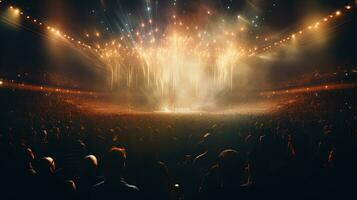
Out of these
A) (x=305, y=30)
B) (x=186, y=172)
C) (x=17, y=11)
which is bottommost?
(x=186, y=172)

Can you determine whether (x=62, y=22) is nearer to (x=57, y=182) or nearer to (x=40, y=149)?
(x=40, y=149)

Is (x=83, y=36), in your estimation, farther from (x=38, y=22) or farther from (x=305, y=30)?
(x=305, y=30)

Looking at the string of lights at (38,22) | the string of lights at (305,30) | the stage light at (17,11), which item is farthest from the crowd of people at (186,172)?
the string of lights at (38,22)

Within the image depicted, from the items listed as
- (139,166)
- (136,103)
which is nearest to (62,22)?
(136,103)

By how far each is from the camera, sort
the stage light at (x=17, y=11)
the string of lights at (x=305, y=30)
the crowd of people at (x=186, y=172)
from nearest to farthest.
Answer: the crowd of people at (x=186, y=172) → the string of lights at (x=305, y=30) → the stage light at (x=17, y=11)

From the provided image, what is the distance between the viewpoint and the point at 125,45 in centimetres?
4494

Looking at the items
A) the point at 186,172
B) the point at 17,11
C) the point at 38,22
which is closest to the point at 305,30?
the point at 38,22

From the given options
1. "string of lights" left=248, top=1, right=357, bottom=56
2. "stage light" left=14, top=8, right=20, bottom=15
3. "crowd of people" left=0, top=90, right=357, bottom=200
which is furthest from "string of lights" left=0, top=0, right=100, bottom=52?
"string of lights" left=248, top=1, right=357, bottom=56

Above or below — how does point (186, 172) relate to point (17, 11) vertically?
below

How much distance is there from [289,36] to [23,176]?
32288mm

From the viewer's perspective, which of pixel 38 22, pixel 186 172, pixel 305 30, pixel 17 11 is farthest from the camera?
pixel 305 30

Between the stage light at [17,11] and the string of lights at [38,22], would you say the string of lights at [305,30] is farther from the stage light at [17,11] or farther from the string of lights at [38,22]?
the stage light at [17,11]

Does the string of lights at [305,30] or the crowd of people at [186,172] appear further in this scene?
the string of lights at [305,30]

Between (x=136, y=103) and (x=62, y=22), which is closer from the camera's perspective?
(x=62, y=22)
